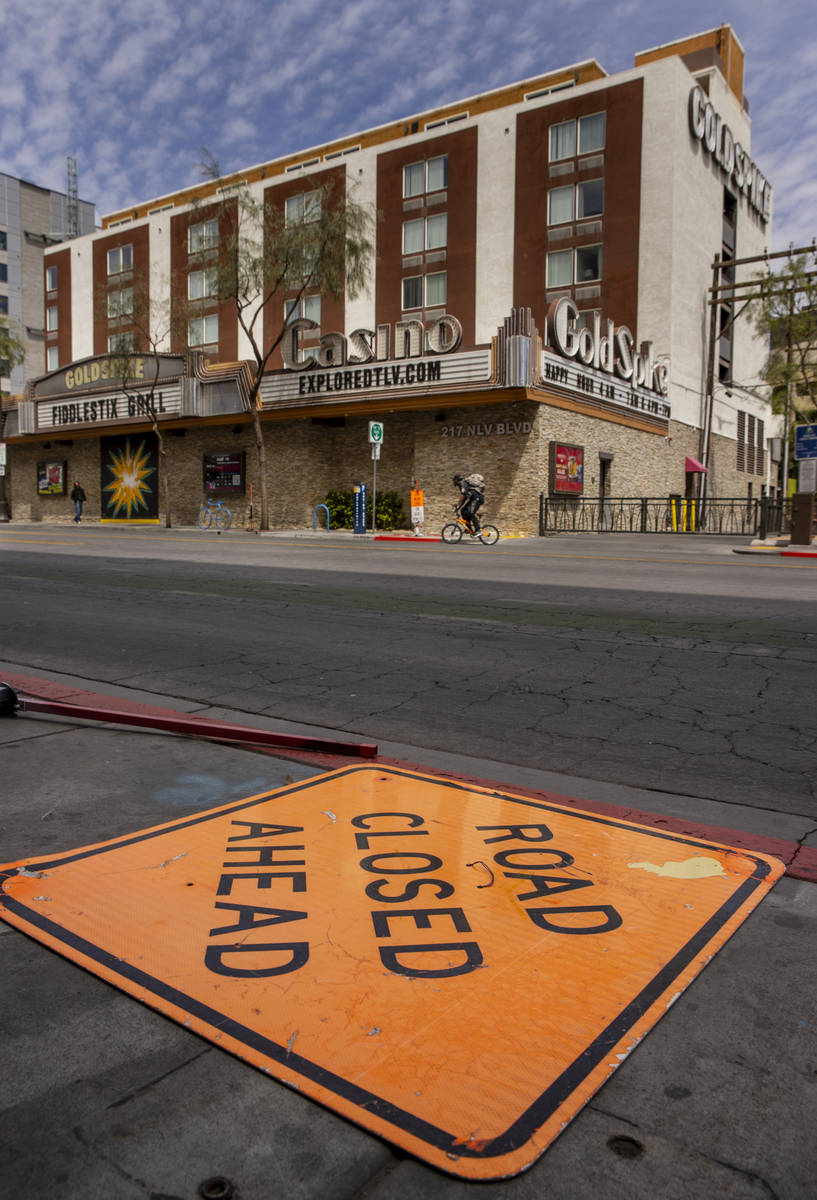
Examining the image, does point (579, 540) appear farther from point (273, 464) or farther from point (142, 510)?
point (142, 510)

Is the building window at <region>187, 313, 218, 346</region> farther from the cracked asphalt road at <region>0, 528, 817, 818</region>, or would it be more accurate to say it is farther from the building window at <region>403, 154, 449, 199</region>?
the cracked asphalt road at <region>0, 528, 817, 818</region>

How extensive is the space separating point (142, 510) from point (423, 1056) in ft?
126

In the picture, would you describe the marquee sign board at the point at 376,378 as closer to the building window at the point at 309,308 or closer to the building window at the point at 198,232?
the building window at the point at 309,308

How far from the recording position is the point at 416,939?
2.45 m

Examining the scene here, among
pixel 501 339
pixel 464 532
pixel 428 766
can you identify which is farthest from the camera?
pixel 501 339

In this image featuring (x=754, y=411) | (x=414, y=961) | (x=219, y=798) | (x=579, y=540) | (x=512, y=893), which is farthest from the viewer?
(x=754, y=411)

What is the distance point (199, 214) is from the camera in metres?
31.0

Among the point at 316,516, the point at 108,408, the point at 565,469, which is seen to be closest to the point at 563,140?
the point at 565,469

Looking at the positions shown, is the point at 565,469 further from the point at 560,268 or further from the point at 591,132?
the point at 591,132

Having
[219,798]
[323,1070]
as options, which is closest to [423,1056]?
[323,1070]

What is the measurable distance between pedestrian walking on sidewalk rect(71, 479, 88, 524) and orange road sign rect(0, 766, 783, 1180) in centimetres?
3790

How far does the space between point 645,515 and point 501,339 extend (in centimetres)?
826

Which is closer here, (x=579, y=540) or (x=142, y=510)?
(x=579, y=540)

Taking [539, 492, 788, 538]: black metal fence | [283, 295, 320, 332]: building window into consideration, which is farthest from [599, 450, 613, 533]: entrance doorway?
[283, 295, 320, 332]: building window
